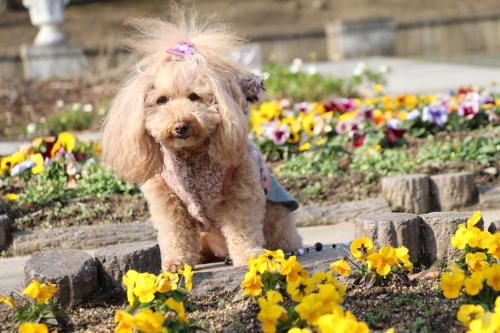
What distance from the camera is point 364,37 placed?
14.7m

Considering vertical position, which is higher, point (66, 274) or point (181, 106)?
point (181, 106)

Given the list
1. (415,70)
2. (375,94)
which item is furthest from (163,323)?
(415,70)

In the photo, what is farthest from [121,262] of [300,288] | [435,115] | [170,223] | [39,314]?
[435,115]

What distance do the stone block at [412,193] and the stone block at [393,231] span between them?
1300mm

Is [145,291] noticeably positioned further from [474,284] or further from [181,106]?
[474,284]

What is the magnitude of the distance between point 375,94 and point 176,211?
5.24 meters

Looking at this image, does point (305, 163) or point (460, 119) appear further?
point (460, 119)

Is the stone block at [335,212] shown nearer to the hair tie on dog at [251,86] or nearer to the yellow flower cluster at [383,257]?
the hair tie on dog at [251,86]

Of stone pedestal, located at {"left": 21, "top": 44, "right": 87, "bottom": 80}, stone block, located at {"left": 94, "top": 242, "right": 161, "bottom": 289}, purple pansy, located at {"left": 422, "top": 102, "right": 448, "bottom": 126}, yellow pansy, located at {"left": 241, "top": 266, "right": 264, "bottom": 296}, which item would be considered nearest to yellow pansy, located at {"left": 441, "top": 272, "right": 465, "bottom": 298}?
yellow pansy, located at {"left": 241, "top": 266, "right": 264, "bottom": 296}

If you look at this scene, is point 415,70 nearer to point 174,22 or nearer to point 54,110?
point 54,110

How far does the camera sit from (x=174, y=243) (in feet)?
11.1

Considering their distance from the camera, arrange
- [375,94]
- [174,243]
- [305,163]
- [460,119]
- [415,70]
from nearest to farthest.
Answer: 1. [174,243]
2. [305,163]
3. [460,119]
4. [375,94]
5. [415,70]

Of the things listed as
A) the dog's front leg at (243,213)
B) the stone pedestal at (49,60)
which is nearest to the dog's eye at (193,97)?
the dog's front leg at (243,213)

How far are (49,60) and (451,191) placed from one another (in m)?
9.22
